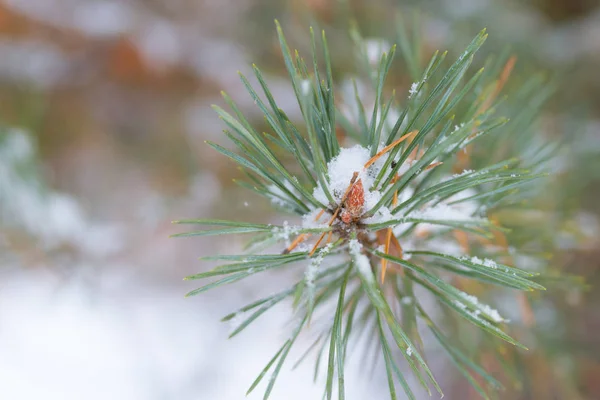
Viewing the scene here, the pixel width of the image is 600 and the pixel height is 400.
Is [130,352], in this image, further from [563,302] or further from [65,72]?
[563,302]

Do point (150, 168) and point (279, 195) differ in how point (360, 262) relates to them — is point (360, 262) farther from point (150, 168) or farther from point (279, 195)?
point (150, 168)

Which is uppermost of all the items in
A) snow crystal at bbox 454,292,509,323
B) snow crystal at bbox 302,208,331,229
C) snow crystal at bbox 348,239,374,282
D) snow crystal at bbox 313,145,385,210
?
snow crystal at bbox 313,145,385,210

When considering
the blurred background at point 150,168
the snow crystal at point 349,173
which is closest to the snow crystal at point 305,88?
the snow crystal at point 349,173

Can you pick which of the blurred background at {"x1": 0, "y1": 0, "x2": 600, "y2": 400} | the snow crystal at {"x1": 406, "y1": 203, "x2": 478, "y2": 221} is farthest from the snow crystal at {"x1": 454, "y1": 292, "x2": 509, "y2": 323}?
the blurred background at {"x1": 0, "y1": 0, "x2": 600, "y2": 400}

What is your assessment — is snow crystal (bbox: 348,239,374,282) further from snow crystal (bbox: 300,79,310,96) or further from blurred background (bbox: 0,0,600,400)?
blurred background (bbox: 0,0,600,400)

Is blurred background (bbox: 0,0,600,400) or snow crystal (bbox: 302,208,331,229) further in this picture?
blurred background (bbox: 0,0,600,400)

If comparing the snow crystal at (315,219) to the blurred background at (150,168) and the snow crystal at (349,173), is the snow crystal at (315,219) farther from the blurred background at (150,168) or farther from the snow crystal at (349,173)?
the blurred background at (150,168)

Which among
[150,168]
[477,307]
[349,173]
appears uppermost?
[150,168]

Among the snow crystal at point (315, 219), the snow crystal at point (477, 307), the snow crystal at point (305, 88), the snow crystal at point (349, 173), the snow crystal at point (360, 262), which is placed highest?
the snow crystal at point (305, 88)

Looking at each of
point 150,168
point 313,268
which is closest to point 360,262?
point 313,268
